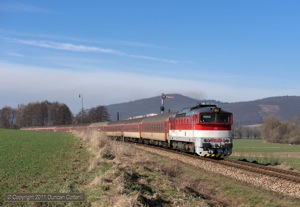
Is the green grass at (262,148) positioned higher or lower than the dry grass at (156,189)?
lower

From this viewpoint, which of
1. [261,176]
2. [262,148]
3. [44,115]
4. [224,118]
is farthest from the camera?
[44,115]

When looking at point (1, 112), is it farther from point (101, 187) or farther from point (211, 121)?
point (101, 187)

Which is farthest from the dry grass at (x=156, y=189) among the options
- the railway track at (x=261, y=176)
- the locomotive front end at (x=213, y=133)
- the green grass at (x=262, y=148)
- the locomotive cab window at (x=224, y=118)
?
the green grass at (x=262, y=148)

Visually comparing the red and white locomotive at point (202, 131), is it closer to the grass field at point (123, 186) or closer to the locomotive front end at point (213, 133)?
the locomotive front end at point (213, 133)

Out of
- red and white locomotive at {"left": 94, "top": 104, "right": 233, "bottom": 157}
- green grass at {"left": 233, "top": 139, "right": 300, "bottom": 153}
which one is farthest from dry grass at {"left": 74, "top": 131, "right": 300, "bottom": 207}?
green grass at {"left": 233, "top": 139, "right": 300, "bottom": 153}

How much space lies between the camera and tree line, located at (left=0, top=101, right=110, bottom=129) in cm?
17075

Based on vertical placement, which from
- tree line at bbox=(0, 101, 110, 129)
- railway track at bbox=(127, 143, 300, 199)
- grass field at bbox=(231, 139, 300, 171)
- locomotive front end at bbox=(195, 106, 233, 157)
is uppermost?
tree line at bbox=(0, 101, 110, 129)

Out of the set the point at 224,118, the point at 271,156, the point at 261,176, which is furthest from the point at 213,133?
the point at 271,156

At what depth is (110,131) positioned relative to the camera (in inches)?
2997

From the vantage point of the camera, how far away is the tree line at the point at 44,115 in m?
171

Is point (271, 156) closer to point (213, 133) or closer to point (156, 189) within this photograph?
point (213, 133)

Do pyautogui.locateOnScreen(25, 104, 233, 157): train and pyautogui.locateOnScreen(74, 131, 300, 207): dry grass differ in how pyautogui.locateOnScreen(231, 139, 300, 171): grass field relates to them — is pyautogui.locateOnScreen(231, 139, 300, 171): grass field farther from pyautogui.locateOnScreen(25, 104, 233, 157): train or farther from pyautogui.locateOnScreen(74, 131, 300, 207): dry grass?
pyautogui.locateOnScreen(74, 131, 300, 207): dry grass

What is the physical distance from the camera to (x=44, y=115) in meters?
182

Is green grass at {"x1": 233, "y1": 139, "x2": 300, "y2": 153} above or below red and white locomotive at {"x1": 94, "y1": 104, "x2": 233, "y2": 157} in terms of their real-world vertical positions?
below
